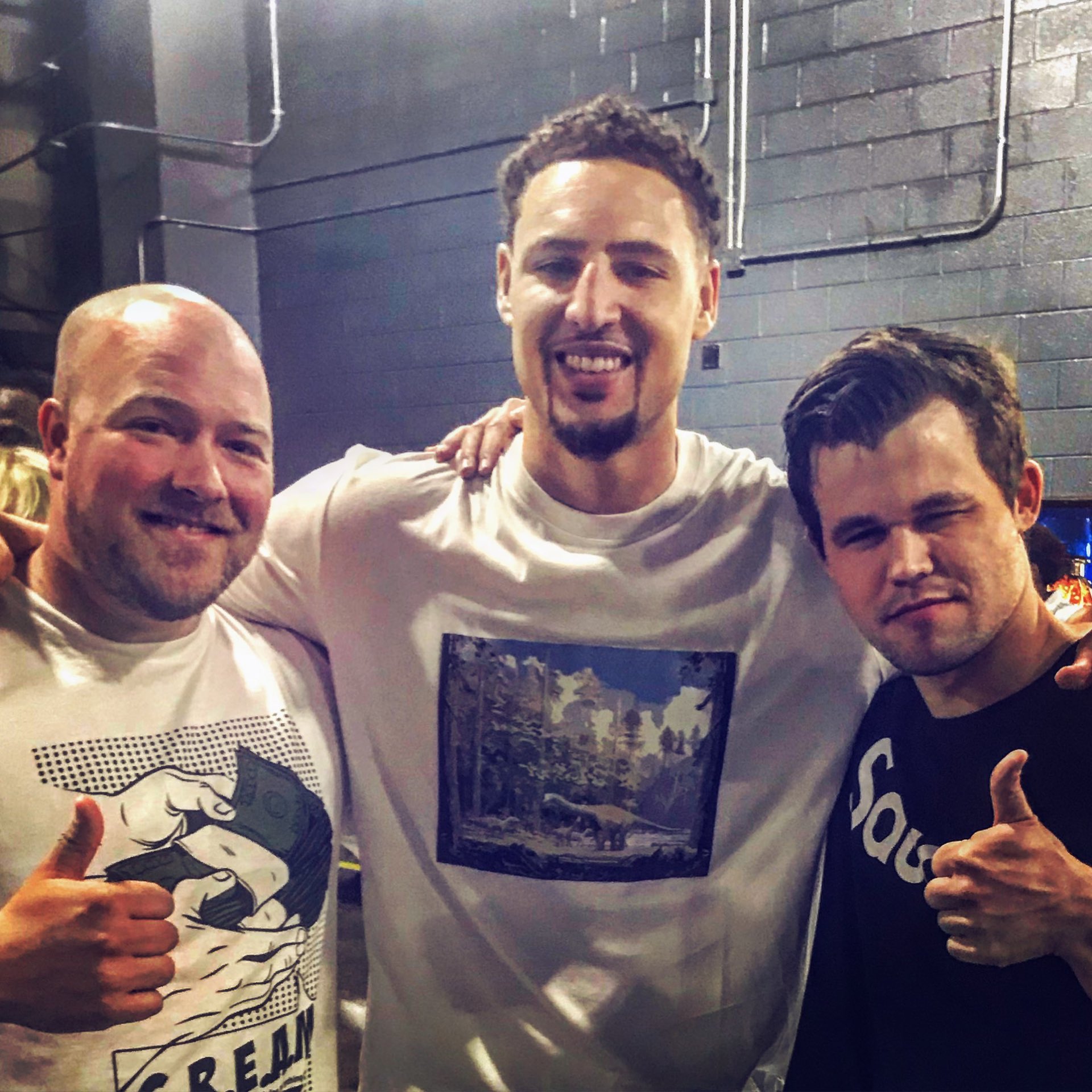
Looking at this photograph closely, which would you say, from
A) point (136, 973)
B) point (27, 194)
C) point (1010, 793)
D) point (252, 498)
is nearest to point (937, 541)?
point (1010, 793)

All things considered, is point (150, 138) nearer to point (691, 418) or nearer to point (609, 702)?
point (691, 418)

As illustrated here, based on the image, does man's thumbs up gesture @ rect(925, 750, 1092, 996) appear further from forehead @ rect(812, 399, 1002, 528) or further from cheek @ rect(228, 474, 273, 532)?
cheek @ rect(228, 474, 273, 532)

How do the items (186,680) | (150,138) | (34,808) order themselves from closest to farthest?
(34,808) < (186,680) < (150,138)

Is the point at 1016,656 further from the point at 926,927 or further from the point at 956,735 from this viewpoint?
the point at 926,927

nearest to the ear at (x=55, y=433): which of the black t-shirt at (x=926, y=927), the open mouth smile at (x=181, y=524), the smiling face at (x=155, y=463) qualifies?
the smiling face at (x=155, y=463)

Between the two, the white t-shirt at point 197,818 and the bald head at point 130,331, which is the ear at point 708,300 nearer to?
the bald head at point 130,331

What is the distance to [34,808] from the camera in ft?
2.84

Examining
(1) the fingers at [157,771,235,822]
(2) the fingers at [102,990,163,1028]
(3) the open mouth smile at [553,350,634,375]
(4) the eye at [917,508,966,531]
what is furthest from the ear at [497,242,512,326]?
(2) the fingers at [102,990,163,1028]

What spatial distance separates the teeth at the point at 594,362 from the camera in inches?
40.6

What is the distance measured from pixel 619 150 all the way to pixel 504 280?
207 mm

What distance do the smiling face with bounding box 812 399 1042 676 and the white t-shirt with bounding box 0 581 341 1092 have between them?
0.69 meters

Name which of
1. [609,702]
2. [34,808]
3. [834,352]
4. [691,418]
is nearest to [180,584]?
[34,808]

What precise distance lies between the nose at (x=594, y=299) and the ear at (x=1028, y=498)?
0.50 metres

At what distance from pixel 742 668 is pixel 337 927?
0.60m
